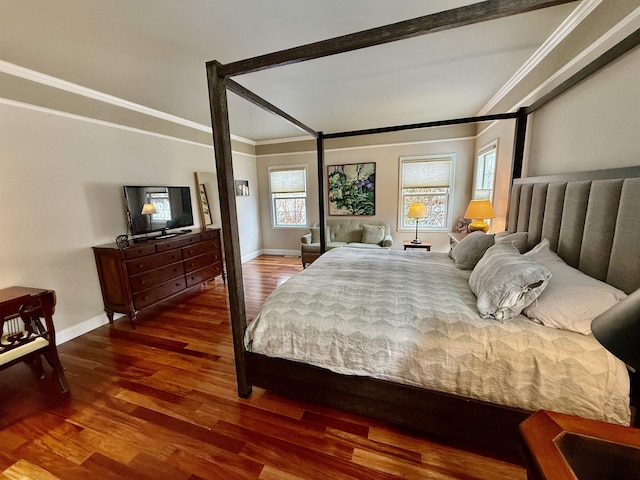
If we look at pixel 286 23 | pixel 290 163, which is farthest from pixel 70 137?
pixel 290 163

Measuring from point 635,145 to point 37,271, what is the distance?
4.71m

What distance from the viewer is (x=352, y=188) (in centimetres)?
539

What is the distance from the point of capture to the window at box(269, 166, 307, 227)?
5.79m

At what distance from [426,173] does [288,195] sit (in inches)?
117

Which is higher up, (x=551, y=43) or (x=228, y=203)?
(x=551, y=43)

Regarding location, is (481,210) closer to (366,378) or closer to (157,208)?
(366,378)

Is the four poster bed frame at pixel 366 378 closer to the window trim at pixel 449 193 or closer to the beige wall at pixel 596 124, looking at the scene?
the beige wall at pixel 596 124

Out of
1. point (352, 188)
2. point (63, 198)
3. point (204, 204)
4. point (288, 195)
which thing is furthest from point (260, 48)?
point (288, 195)

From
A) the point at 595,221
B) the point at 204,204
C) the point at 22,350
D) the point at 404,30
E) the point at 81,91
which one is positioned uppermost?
the point at 81,91

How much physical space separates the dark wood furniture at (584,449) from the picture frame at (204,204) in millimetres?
4598

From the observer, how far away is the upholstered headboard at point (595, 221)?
1.30 metres

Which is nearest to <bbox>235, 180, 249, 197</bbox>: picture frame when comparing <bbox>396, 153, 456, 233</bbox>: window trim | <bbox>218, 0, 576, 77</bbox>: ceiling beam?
<bbox>396, 153, 456, 233</bbox>: window trim

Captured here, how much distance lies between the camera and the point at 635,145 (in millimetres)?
1428

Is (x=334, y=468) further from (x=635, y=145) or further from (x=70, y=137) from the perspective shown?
(x=70, y=137)
